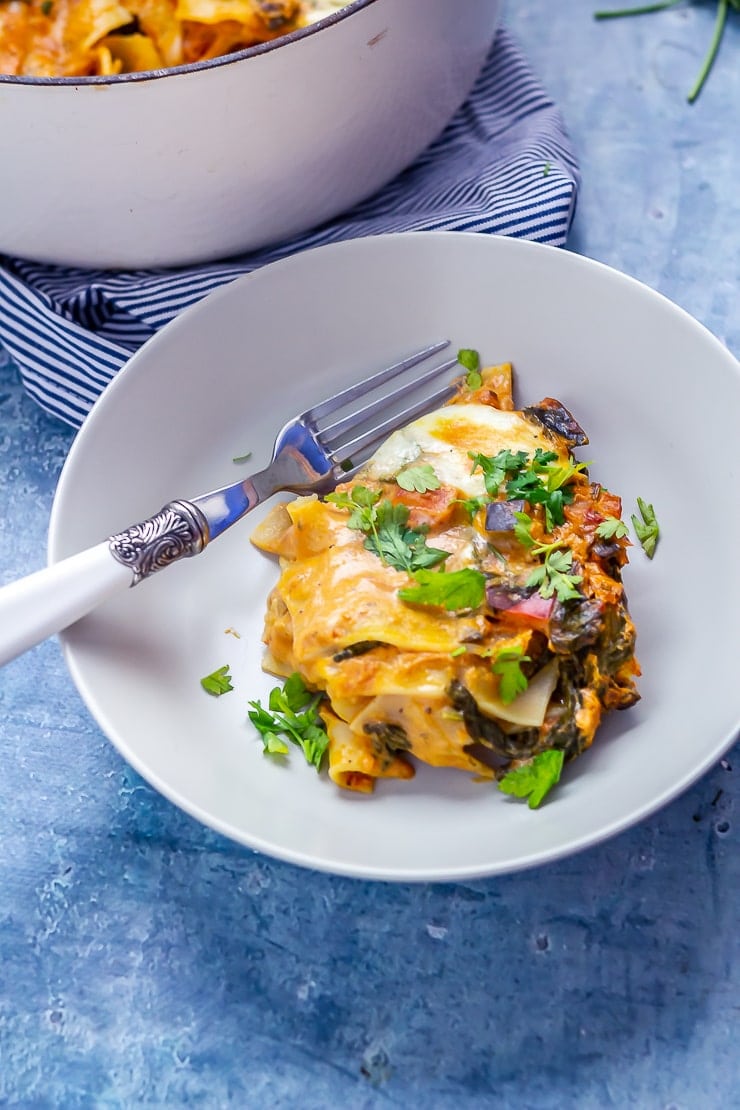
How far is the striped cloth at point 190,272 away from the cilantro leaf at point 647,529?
71 cm

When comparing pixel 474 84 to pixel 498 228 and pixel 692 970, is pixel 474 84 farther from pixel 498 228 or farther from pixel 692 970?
pixel 692 970

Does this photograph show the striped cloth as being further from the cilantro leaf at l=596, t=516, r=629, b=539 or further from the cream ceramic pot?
the cilantro leaf at l=596, t=516, r=629, b=539

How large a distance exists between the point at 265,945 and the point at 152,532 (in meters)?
0.78

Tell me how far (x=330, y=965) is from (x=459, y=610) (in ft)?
2.26

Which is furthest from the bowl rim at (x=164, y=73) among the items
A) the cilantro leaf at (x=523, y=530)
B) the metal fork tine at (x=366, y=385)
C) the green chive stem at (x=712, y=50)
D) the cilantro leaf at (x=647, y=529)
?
the green chive stem at (x=712, y=50)

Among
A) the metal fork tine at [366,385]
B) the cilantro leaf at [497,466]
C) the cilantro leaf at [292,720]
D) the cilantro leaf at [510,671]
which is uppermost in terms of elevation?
the cilantro leaf at [497,466]

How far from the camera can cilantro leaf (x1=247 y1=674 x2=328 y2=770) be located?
7.43ft

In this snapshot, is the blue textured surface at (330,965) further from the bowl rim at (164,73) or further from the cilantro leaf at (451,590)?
the bowl rim at (164,73)

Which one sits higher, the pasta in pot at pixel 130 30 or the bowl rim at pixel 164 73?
the bowl rim at pixel 164 73

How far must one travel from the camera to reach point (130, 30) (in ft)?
9.09

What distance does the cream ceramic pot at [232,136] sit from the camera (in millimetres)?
2316

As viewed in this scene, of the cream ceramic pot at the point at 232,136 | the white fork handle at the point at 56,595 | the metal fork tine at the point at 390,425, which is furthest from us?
the metal fork tine at the point at 390,425

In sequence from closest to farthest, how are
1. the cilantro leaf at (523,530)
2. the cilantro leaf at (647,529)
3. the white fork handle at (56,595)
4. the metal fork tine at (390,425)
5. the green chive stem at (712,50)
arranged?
1. the white fork handle at (56,595)
2. the cilantro leaf at (523,530)
3. the cilantro leaf at (647,529)
4. the metal fork tine at (390,425)
5. the green chive stem at (712,50)

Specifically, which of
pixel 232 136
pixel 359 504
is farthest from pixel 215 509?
pixel 232 136
